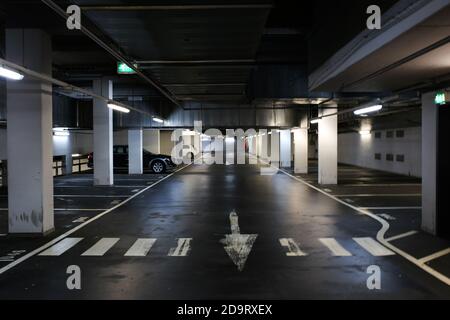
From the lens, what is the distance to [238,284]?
5.88 meters

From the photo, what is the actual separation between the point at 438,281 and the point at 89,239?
20.5 feet

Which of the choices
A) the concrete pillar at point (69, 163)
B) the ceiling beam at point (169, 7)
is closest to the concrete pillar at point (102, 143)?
the concrete pillar at point (69, 163)

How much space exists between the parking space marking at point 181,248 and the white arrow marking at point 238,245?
669 mm

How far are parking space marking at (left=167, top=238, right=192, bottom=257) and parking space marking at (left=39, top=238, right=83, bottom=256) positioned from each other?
1.94 metres

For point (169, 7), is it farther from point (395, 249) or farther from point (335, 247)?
point (395, 249)

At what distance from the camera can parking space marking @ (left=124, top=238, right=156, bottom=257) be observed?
7574 millimetres

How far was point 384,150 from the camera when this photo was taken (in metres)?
26.6

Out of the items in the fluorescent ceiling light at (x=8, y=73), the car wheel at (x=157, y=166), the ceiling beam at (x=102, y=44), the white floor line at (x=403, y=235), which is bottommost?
the white floor line at (x=403, y=235)

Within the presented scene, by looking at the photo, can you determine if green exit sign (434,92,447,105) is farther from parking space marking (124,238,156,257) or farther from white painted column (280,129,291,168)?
white painted column (280,129,291,168)

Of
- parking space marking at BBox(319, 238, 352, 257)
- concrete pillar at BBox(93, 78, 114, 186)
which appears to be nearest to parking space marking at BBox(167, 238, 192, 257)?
parking space marking at BBox(319, 238, 352, 257)

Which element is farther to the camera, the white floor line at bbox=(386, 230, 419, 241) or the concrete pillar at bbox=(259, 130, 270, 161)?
the concrete pillar at bbox=(259, 130, 270, 161)

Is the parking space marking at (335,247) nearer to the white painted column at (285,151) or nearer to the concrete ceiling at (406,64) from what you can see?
the concrete ceiling at (406,64)

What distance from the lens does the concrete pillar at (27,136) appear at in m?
9.13

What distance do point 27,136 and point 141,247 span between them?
11.5 feet
